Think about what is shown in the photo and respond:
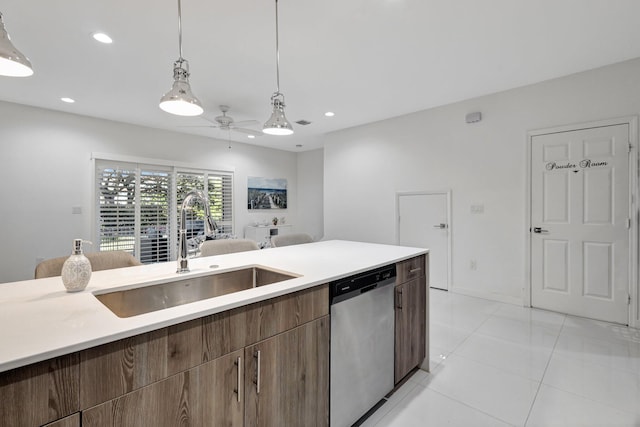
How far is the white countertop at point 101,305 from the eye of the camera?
2.40ft

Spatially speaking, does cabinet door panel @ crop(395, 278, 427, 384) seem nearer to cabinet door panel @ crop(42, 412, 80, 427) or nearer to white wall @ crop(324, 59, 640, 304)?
cabinet door panel @ crop(42, 412, 80, 427)

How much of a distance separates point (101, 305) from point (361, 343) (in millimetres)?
1229

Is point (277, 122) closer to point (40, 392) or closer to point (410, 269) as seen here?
point (410, 269)

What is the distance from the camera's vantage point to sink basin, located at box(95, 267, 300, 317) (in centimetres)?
131

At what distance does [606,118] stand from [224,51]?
3.92 meters

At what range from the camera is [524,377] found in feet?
6.70

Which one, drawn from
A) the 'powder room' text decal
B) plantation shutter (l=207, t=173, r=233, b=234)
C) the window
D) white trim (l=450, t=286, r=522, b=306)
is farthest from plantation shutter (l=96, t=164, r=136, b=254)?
the 'powder room' text decal

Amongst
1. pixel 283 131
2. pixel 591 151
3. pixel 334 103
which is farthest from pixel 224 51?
pixel 591 151

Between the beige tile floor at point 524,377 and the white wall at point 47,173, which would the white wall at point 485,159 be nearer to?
the beige tile floor at point 524,377

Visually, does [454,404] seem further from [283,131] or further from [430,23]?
[430,23]

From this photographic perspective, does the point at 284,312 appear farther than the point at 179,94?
No

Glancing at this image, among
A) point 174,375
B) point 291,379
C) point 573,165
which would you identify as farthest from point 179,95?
point 573,165

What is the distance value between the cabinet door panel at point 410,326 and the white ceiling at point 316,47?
207cm

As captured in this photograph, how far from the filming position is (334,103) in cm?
398
